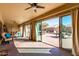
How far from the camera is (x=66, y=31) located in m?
2.73

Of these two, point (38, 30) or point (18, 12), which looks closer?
point (18, 12)

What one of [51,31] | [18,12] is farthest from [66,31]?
[18,12]

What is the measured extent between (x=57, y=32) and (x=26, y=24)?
61 centimetres

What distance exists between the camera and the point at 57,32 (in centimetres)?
277

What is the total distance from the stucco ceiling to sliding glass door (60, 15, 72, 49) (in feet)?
0.98

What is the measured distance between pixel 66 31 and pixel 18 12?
3.14 ft

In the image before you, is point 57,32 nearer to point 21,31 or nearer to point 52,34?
point 52,34

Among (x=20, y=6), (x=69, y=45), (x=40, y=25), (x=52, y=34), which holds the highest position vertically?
(x=20, y=6)

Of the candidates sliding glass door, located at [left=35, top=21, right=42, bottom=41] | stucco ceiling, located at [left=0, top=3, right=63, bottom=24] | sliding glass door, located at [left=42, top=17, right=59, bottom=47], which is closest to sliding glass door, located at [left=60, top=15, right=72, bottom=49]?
sliding glass door, located at [left=42, top=17, right=59, bottom=47]

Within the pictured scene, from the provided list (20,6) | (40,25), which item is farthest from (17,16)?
(40,25)

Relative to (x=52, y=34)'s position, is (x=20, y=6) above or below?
above

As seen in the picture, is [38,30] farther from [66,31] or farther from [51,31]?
[66,31]

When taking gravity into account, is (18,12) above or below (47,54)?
above

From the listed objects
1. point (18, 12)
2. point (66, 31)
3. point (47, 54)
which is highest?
point (18, 12)
